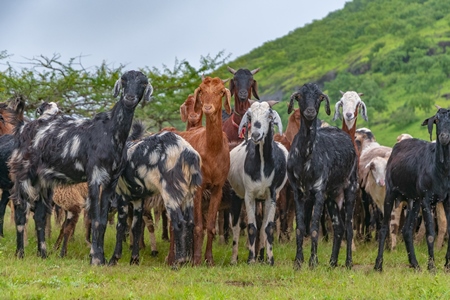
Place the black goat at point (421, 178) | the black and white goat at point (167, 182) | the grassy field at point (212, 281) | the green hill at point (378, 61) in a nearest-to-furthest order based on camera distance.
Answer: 1. the grassy field at point (212, 281)
2. the black goat at point (421, 178)
3. the black and white goat at point (167, 182)
4. the green hill at point (378, 61)

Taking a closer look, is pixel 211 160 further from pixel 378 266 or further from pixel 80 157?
pixel 378 266

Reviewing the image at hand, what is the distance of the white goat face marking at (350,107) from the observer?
12852 millimetres

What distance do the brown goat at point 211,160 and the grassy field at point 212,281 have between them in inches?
21.3

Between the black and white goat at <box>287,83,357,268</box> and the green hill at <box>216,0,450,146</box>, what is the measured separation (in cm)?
2224

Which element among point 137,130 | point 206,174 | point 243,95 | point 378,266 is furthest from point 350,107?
point 137,130

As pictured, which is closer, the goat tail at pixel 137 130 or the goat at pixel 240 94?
the goat tail at pixel 137 130

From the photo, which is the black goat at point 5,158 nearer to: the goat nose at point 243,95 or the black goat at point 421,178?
the goat nose at point 243,95

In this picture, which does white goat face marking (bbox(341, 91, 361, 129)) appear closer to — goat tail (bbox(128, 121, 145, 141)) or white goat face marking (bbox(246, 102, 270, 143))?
white goat face marking (bbox(246, 102, 270, 143))

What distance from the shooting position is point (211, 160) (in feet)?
37.1

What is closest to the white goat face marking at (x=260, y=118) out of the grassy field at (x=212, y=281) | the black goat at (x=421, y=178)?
the grassy field at (x=212, y=281)

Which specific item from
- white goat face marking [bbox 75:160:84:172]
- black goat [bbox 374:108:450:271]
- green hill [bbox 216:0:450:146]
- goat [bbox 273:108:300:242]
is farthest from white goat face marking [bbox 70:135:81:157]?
green hill [bbox 216:0:450:146]

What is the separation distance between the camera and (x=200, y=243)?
36.4 feet

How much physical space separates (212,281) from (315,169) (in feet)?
7.70

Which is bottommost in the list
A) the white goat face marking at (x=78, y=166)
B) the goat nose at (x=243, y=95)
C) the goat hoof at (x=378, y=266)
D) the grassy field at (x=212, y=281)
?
the goat hoof at (x=378, y=266)
